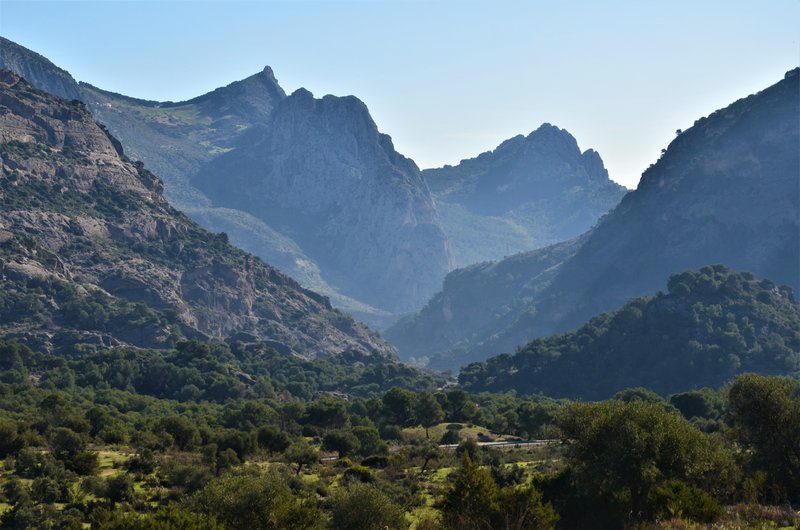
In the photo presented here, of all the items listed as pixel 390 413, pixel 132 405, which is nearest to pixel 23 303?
pixel 132 405

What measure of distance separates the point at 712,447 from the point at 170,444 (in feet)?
161

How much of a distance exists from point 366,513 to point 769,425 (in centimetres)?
2955

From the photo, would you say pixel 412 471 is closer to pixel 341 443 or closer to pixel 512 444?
pixel 341 443

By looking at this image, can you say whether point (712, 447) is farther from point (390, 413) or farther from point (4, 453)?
point (390, 413)

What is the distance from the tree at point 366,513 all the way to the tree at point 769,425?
947 inches

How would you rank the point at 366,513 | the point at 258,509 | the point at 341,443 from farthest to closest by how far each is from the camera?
the point at 341,443, the point at 366,513, the point at 258,509

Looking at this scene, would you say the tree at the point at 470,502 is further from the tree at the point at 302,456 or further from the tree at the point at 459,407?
the tree at the point at 459,407

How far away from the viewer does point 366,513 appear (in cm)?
4753

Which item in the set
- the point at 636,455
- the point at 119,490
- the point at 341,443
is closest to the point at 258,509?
the point at 119,490

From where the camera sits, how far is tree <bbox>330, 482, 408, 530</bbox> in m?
47.2

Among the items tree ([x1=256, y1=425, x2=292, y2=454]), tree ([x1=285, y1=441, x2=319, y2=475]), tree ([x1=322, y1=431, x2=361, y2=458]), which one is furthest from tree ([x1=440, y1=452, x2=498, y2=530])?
tree ([x1=256, y1=425, x2=292, y2=454])

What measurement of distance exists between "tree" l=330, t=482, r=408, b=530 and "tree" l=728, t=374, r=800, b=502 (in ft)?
78.9

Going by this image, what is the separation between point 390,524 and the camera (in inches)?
1859

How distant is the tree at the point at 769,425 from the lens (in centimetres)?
5512
